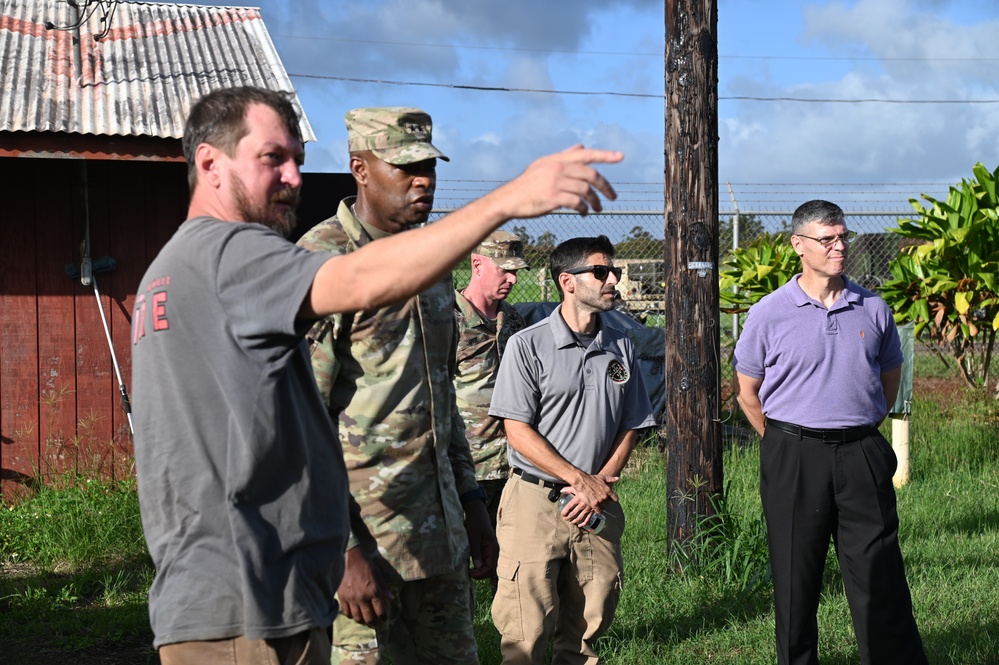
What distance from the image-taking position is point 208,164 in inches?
93.1

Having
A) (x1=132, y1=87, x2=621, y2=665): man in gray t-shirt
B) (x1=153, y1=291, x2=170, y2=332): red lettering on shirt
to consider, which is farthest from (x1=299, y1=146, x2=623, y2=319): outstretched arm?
(x1=153, y1=291, x2=170, y2=332): red lettering on shirt

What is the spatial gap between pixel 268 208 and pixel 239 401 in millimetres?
459

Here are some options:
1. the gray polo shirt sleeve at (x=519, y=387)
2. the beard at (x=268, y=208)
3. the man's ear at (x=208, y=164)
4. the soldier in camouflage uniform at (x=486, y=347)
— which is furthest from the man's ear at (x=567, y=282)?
the man's ear at (x=208, y=164)

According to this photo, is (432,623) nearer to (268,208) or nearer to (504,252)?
(268,208)

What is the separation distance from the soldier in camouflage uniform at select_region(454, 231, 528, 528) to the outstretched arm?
11.6 feet

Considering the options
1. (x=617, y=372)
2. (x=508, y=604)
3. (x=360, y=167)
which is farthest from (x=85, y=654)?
(x=360, y=167)

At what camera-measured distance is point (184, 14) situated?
10312mm

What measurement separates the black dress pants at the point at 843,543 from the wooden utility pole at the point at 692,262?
119 centimetres

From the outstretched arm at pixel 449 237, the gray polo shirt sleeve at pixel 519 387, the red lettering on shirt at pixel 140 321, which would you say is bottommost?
the gray polo shirt sleeve at pixel 519 387

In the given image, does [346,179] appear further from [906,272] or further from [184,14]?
[906,272]

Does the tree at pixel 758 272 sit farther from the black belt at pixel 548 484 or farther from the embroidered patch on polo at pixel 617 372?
the black belt at pixel 548 484

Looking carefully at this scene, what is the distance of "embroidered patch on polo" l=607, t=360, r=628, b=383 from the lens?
4.86 metres

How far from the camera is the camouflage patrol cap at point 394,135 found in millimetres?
3336

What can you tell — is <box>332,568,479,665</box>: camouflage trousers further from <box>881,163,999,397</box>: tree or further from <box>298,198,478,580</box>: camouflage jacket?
<box>881,163,999,397</box>: tree
